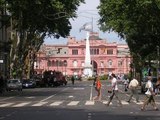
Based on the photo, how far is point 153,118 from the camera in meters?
24.2

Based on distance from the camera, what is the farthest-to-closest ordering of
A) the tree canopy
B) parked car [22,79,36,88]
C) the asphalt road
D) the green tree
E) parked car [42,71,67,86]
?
1. parked car [42,71,67,86]
2. parked car [22,79,36,88]
3. the tree canopy
4. the green tree
5. the asphalt road

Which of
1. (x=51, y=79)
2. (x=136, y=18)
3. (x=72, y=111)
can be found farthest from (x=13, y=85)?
(x=72, y=111)

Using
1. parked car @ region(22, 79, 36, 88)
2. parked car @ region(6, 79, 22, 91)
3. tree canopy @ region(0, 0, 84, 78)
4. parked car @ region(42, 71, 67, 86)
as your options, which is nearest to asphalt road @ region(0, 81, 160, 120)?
tree canopy @ region(0, 0, 84, 78)

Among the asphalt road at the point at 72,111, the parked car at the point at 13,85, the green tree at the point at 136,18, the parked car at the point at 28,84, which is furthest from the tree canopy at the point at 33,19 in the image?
the asphalt road at the point at 72,111

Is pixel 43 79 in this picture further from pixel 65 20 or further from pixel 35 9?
pixel 35 9

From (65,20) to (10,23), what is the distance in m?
6.97

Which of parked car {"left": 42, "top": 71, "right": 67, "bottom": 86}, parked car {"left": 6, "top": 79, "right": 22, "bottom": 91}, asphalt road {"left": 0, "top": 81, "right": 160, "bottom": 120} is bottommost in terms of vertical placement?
asphalt road {"left": 0, "top": 81, "right": 160, "bottom": 120}

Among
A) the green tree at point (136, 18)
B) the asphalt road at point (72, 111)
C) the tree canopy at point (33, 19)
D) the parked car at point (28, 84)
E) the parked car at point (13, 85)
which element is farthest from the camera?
the parked car at point (28, 84)

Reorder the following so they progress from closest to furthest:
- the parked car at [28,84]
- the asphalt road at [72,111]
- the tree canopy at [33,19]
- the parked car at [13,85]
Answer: the asphalt road at [72,111] < the tree canopy at [33,19] < the parked car at [13,85] < the parked car at [28,84]

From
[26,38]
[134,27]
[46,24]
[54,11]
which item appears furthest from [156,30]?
[26,38]

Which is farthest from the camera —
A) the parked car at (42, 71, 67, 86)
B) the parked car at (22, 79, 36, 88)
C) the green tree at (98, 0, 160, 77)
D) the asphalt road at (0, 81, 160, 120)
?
the parked car at (42, 71, 67, 86)

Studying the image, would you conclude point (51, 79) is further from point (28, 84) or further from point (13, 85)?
point (13, 85)

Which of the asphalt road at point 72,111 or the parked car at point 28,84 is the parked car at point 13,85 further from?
the asphalt road at point 72,111

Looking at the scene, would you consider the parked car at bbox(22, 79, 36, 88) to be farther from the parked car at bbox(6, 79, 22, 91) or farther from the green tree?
the green tree
